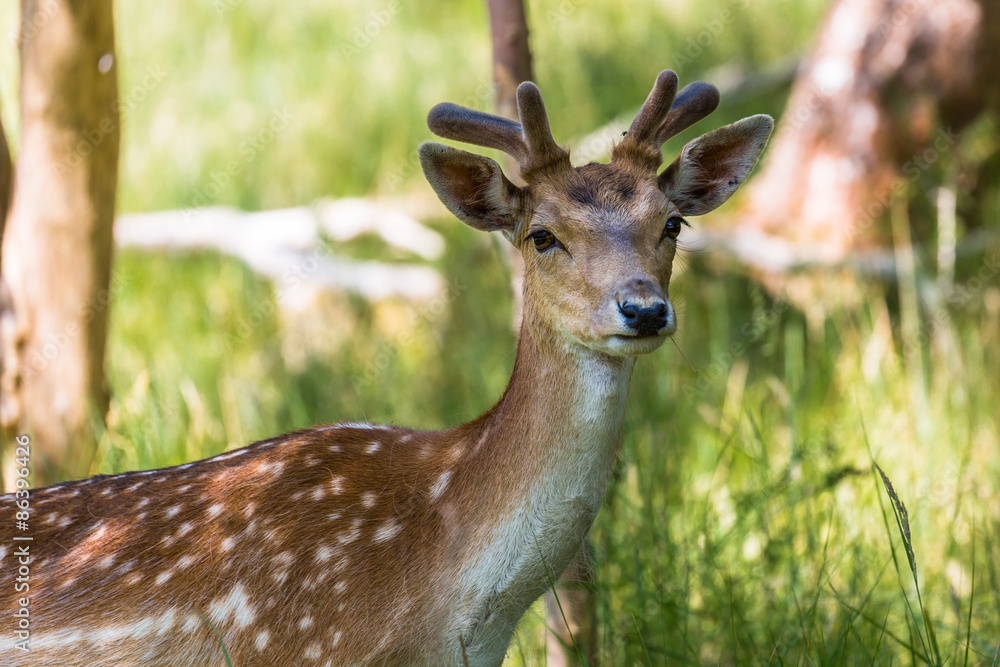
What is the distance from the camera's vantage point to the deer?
9.07ft

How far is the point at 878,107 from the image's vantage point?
7340 millimetres

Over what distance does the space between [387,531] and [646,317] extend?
946 mm

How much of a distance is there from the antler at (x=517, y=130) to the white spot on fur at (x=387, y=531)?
112 centimetres

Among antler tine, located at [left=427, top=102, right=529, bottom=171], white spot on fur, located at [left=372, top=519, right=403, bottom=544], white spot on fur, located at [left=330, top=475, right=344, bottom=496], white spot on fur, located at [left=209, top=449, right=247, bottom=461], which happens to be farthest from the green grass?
antler tine, located at [left=427, top=102, right=529, bottom=171]

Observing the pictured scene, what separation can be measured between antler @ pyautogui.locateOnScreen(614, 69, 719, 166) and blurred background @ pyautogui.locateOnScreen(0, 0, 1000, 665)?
685 millimetres

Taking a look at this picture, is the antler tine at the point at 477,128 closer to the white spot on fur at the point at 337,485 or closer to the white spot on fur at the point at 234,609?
the white spot on fur at the point at 337,485

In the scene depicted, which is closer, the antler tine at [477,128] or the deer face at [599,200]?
the deer face at [599,200]

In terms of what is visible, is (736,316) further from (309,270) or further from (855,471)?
(855,471)

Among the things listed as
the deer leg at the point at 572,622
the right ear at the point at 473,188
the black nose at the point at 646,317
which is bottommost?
the deer leg at the point at 572,622

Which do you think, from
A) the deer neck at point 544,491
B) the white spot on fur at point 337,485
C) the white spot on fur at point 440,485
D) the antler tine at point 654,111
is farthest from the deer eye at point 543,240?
the white spot on fur at point 337,485

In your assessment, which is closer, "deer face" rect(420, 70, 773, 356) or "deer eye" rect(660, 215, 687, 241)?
"deer face" rect(420, 70, 773, 356)

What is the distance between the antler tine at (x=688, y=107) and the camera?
323 centimetres

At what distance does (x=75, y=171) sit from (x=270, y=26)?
5644mm

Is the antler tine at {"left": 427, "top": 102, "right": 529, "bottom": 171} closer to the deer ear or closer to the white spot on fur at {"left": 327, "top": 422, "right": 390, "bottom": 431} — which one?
the deer ear
